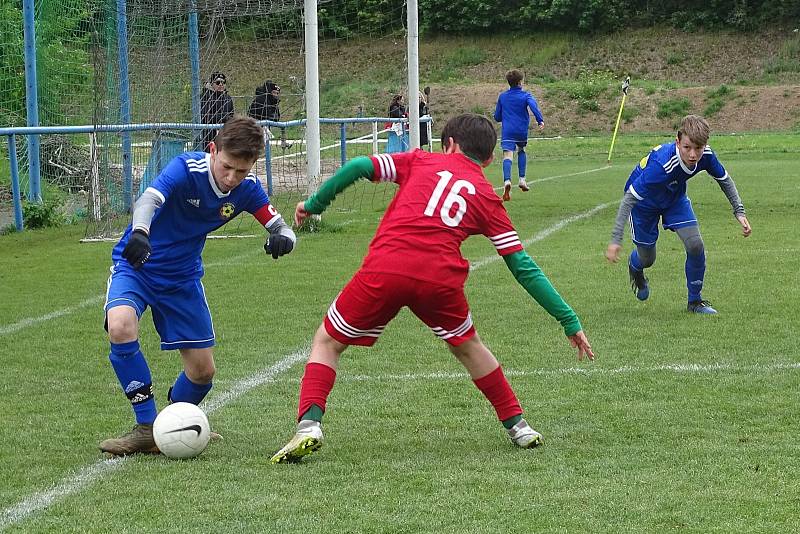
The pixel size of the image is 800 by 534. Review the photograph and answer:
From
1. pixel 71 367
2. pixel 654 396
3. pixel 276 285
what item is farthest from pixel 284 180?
pixel 654 396

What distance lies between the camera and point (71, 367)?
22.5 ft

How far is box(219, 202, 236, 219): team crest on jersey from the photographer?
5.27 m

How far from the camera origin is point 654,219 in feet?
28.3

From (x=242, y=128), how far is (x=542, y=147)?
1212 inches

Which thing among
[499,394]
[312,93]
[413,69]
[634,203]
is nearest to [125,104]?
[312,93]

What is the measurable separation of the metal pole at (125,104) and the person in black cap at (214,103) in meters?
1.40

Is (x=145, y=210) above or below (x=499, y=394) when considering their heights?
above

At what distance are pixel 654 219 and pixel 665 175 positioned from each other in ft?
1.50

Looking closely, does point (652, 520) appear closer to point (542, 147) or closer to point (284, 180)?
point (284, 180)

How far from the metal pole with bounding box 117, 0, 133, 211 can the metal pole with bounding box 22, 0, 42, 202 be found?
130 centimetres

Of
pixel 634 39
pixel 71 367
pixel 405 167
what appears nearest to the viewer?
pixel 405 167

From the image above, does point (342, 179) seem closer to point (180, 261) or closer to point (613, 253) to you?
point (180, 261)

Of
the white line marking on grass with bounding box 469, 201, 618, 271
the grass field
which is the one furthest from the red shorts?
the white line marking on grass with bounding box 469, 201, 618, 271

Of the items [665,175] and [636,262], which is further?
[636,262]
